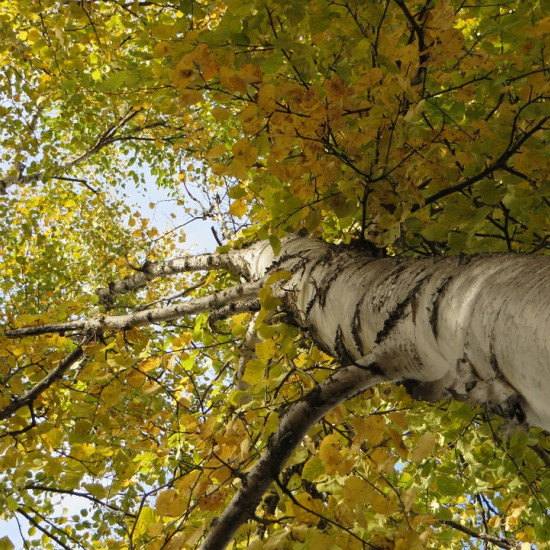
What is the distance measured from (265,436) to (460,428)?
54.5 inches

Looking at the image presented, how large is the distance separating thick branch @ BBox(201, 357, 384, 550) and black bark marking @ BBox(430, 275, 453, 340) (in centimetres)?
24

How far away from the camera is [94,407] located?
2.58 m

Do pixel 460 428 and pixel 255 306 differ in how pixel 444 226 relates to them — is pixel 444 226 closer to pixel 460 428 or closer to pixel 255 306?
pixel 255 306

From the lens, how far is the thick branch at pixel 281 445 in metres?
1.25

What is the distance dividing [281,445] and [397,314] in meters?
0.48

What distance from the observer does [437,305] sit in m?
1.07

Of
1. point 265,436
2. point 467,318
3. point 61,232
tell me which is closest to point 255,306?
point 265,436

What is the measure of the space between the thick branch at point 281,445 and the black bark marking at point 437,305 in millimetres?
244

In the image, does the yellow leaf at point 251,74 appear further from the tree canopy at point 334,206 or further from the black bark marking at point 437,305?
the black bark marking at point 437,305

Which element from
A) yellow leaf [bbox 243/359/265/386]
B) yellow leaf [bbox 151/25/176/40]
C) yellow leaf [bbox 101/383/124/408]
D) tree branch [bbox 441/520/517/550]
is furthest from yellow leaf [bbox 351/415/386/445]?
tree branch [bbox 441/520/517/550]

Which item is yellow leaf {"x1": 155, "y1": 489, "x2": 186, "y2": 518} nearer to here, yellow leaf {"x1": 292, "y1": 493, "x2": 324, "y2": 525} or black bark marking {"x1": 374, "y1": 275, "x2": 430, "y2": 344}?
yellow leaf {"x1": 292, "y1": 493, "x2": 324, "y2": 525}

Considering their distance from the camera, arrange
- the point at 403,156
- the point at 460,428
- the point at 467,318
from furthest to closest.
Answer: the point at 460,428, the point at 403,156, the point at 467,318

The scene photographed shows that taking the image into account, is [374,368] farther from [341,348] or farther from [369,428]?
[369,428]

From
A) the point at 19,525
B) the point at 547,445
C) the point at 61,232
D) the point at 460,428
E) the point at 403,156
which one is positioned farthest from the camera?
the point at 61,232
